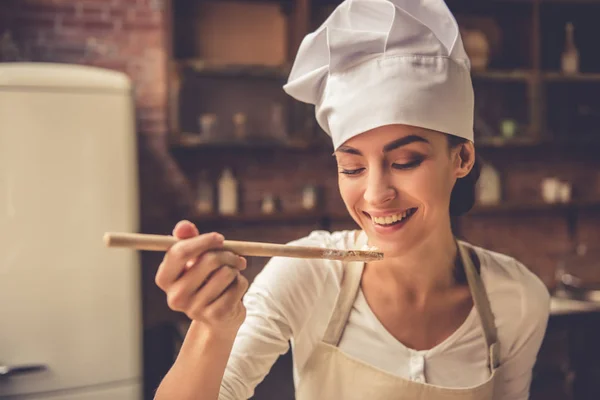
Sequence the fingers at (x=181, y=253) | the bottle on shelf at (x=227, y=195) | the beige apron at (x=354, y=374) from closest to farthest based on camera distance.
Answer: the fingers at (x=181, y=253)
the beige apron at (x=354, y=374)
the bottle on shelf at (x=227, y=195)

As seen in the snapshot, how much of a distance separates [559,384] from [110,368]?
9.01 feet

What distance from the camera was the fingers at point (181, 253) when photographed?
29.7 inches

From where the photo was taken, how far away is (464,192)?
4.57 ft

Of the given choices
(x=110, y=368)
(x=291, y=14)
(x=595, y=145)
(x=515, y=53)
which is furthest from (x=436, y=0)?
(x=595, y=145)

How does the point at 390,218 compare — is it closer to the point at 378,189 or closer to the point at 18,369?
the point at 378,189

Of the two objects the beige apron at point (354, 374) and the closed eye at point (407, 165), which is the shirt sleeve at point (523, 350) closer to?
the beige apron at point (354, 374)

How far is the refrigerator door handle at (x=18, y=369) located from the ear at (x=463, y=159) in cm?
191

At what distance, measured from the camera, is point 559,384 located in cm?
353

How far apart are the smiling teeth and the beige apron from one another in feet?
0.68

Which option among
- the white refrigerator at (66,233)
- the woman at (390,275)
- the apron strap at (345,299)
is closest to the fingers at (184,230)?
the woman at (390,275)

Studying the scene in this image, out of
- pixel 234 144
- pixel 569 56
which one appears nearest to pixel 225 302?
pixel 234 144

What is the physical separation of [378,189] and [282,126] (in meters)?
2.26

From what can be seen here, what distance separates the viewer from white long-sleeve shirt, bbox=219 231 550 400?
47.5 inches

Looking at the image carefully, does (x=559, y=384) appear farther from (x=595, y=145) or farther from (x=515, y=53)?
(x=515, y=53)
